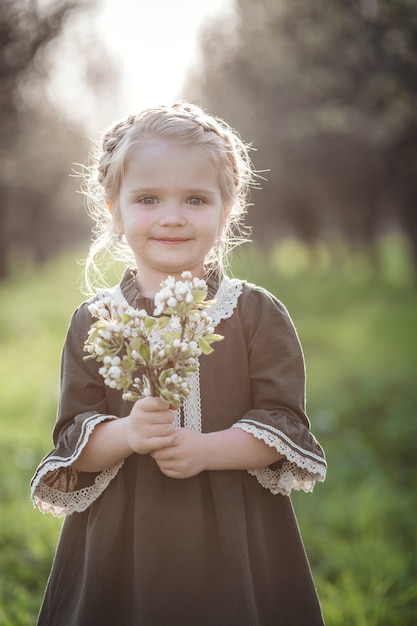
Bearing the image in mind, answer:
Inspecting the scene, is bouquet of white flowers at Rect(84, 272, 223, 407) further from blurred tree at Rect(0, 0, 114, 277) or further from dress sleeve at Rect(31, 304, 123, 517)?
blurred tree at Rect(0, 0, 114, 277)

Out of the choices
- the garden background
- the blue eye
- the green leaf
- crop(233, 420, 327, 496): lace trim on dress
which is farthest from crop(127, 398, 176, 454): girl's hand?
the garden background

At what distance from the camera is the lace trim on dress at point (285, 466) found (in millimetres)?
2287

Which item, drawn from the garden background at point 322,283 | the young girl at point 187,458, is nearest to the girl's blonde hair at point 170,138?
the young girl at point 187,458

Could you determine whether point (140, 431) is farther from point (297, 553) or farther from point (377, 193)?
point (377, 193)

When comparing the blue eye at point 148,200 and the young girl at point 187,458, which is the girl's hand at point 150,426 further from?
the blue eye at point 148,200

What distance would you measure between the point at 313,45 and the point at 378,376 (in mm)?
4533

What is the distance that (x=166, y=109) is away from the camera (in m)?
2.43

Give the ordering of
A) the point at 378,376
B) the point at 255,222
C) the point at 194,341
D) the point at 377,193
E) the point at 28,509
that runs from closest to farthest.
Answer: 1. the point at 194,341
2. the point at 28,509
3. the point at 378,376
4. the point at 377,193
5. the point at 255,222

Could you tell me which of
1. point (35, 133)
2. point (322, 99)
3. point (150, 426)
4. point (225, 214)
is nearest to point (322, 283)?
point (35, 133)

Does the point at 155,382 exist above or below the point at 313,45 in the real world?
below

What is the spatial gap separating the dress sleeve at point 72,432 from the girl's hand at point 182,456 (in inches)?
10.5

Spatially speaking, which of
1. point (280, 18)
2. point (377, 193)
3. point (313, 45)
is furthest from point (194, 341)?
point (377, 193)

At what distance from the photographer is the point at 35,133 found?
67.5 ft

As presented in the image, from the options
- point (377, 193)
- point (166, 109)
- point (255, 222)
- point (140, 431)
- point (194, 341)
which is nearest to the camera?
point (194, 341)
